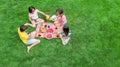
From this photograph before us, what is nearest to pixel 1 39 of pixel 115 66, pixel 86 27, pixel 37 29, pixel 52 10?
pixel 37 29

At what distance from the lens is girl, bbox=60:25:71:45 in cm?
701

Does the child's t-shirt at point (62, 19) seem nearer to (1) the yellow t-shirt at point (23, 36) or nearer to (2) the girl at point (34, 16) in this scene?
(2) the girl at point (34, 16)

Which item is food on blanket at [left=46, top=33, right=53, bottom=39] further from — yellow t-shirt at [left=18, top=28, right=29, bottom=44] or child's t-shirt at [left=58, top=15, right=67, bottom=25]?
yellow t-shirt at [left=18, top=28, right=29, bottom=44]

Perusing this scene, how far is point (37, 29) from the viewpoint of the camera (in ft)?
24.3

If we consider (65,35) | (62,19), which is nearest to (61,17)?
(62,19)

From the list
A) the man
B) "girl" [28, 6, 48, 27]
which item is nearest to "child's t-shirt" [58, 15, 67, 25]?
"girl" [28, 6, 48, 27]

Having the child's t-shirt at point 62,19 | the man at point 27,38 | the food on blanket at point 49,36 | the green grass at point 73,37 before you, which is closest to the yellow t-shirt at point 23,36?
the man at point 27,38

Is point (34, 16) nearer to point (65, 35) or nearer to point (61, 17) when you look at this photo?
point (61, 17)

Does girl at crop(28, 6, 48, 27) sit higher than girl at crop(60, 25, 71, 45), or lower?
higher

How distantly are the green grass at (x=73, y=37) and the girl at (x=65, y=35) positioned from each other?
0.12 m

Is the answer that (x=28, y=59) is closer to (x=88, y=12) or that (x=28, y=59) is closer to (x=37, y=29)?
(x=37, y=29)

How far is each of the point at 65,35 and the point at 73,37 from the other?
248mm

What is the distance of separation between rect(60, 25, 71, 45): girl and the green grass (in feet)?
0.39

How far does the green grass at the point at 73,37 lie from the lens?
6.71 m
